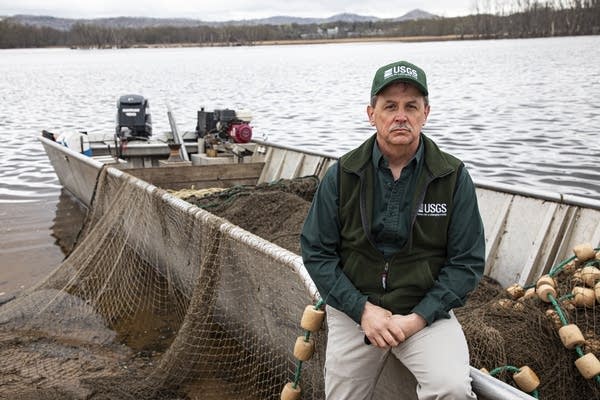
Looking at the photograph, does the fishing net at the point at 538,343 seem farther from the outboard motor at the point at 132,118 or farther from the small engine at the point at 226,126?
the outboard motor at the point at 132,118

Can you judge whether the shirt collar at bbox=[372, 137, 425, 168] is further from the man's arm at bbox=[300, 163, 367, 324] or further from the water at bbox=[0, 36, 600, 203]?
the water at bbox=[0, 36, 600, 203]

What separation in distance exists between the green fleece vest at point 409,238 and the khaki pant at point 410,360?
0.17 m

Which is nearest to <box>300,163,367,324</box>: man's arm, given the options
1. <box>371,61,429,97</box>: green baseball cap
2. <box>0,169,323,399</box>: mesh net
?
<box>371,61,429,97</box>: green baseball cap

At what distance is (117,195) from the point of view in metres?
6.92

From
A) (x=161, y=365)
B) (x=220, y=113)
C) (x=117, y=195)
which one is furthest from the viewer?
(x=220, y=113)

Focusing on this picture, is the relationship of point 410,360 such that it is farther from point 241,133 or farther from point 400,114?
point 241,133

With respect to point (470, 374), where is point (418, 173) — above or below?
above

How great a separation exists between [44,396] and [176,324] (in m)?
1.86

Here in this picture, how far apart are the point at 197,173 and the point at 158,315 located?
2941 mm

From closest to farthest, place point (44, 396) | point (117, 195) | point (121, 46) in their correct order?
point (44, 396), point (117, 195), point (121, 46)

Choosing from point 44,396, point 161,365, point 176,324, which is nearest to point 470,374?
point 161,365

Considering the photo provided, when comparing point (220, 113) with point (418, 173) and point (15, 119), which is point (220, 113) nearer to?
point (418, 173)

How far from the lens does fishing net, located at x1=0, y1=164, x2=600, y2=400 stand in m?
3.53

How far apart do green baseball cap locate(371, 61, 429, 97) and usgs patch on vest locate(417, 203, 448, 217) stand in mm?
471
